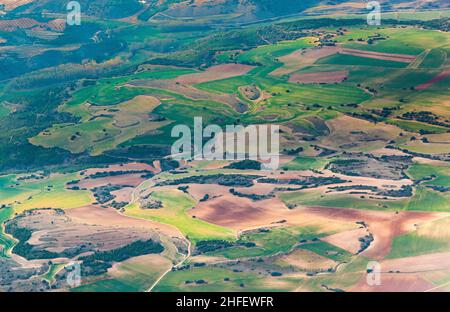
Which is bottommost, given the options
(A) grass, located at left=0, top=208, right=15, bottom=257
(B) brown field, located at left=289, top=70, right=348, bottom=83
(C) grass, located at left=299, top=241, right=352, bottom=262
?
(A) grass, located at left=0, top=208, right=15, bottom=257

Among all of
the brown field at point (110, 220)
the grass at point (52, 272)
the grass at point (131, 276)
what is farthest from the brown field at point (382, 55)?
the grass at point (52, 272)

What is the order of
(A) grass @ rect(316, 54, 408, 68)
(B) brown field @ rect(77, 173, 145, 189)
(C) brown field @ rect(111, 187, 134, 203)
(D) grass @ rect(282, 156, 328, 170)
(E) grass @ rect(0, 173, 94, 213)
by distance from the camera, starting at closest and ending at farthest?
1. (E) grass @ rect(0, 173, 94, 213)
2. (C) brown field @ rect(111, 187, 134, 203)
3. (B) brown field @ rect(77, 173, 145, 189)
4. (D) grass @ rect(282, 156, 328, 170)
5. (A) grass @ rect(316, 54, 408, 68)

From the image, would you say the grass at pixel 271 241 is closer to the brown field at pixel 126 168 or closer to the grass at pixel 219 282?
the grass at pixel 219 282

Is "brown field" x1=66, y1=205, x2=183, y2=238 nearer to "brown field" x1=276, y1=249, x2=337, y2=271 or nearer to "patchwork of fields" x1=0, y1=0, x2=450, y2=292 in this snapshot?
"patchwork of fields" x1=0, y1=0, x2=450, y2=292

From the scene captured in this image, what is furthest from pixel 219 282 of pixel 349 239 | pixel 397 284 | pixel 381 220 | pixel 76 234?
pixel 381 220

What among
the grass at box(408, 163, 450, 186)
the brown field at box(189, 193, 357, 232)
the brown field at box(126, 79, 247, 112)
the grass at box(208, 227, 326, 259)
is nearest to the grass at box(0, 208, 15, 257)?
the brown field at box(189, 193, 357, 232)

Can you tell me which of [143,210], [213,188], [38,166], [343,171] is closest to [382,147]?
[343,171]

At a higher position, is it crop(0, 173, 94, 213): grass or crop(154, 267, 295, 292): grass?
crop(154, 267, 295, 292): grass

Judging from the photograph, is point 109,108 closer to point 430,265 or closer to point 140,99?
point 140,99
